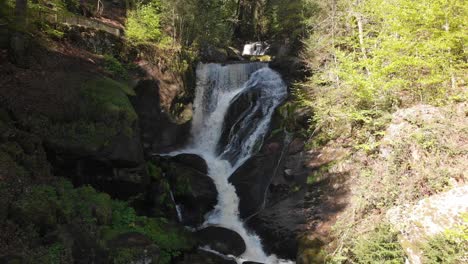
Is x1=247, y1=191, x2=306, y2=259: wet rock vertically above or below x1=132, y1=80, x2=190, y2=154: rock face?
below

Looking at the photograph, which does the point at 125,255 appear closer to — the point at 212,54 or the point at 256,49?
the point at 212,54

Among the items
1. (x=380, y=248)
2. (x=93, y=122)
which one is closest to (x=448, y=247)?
(x=380, y=248)

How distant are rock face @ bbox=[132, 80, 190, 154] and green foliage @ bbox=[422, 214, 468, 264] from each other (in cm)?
1352

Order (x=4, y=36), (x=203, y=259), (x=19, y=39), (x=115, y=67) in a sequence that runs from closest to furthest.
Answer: (x=203, y=259)
(x=4, y=36)
(x=19, y=39)
(x=115, y=67)

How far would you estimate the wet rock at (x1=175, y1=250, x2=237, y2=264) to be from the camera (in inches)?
412

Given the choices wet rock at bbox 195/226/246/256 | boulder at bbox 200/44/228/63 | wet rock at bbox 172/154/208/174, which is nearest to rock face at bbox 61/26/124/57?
wet rock at bbox 172/154/208/174

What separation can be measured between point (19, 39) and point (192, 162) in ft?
29.2

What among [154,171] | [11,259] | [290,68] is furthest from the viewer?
[290,68]

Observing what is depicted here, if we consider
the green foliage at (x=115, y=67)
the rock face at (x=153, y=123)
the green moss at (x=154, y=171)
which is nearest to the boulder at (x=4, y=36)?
the green foliage at (x=115, y=67)

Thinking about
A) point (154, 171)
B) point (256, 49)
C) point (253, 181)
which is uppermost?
point (256, 49)

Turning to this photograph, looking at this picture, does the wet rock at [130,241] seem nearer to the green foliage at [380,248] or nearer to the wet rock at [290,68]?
the green foliage at [380,248]

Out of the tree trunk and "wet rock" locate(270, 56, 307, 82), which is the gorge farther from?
the tree trunk

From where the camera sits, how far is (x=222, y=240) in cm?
1235

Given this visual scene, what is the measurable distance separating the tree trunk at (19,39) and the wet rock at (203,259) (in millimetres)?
9118
